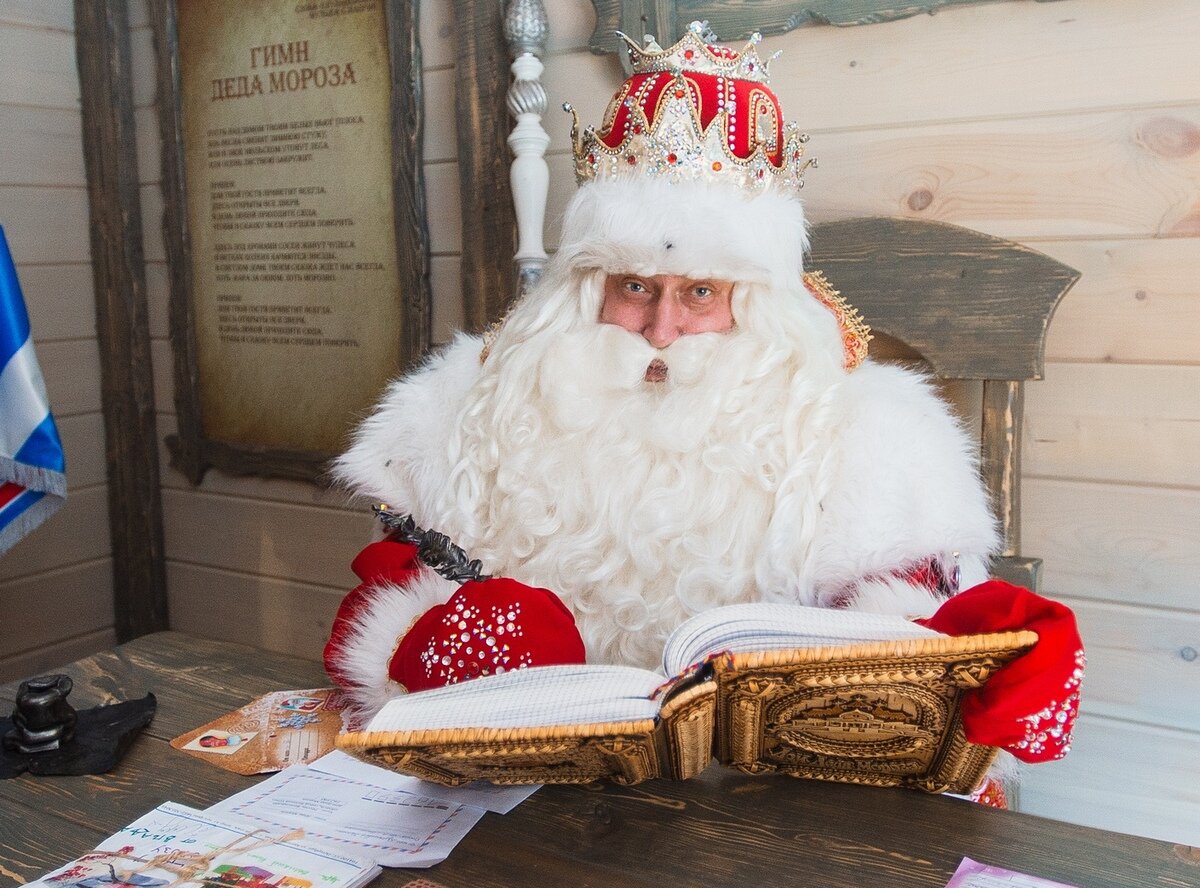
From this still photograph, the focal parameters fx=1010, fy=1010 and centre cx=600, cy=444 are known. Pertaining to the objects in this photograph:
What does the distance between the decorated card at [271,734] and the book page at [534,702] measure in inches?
11.7

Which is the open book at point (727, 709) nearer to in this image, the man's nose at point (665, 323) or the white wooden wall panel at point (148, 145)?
the man's nose at point (665, 323)

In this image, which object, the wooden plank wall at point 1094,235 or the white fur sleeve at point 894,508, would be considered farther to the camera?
the wooden plank wall at point 1094,235

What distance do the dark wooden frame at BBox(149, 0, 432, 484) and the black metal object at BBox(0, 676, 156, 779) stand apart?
1094 mm

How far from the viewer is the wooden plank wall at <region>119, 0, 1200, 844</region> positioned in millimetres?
1425

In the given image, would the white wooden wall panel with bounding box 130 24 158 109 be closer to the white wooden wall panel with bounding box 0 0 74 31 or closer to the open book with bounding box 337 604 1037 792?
the white wooden wall panel with bounding box 0 0 74 31

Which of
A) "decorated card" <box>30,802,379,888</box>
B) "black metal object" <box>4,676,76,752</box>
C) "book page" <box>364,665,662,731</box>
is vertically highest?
"book page" <box>364,665,662,731</box>

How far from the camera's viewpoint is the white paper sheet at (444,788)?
924mm

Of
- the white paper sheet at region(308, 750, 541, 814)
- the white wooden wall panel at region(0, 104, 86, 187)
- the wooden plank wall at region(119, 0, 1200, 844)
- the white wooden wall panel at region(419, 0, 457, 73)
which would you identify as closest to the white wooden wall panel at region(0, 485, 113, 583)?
the white wooden wall panel at region(0, 104, 86, 187)

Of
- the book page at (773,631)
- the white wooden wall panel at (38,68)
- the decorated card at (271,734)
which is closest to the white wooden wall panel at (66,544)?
the white wooden wall panel at (38,68)

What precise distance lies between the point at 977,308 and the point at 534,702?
960 mm

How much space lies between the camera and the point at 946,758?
2.83ft

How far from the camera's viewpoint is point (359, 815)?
91cm

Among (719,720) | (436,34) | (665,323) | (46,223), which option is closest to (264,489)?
(46,223)

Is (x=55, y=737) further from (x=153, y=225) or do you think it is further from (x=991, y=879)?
(x=153, y=225)
